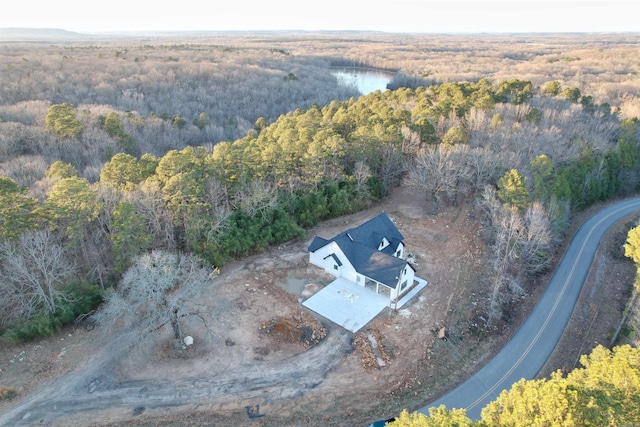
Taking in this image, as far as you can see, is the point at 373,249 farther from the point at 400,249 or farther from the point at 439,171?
the point at 439,171

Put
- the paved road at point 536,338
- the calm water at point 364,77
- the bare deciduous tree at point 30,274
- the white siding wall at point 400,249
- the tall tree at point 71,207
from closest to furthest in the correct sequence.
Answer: the paved road at point 536,338
the bare deciduous tree at point 30,274
the tall tree at point 71,207
the white siding wall at point 400,249
the calm water at point 364,77

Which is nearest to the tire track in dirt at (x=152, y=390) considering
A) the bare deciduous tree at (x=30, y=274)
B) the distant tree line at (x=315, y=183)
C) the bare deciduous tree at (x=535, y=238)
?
the bare deciduous tree at (x=30, y=274)

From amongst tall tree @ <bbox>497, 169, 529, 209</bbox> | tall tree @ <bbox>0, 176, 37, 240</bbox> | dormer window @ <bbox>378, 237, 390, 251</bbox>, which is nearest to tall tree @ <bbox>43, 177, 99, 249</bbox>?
tall tree @ <bbox>0, 176, 37, 240</bbox>

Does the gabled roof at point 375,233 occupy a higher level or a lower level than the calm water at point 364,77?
lower

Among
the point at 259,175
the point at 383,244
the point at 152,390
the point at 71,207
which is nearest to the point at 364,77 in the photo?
the point at 259,175

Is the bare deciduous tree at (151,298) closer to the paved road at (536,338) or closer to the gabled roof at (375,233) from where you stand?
the gabled roof at (375,233)

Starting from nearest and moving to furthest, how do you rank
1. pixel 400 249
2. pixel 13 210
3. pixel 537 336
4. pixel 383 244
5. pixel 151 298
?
1. pixel 151 298
2. pixel 13 210
3. pixel 537 336
4. pixel 383 244
5. pixel 400 249

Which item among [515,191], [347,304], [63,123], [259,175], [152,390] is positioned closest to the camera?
[152,390]
